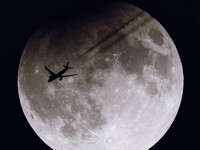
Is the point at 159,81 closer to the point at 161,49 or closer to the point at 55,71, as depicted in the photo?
the point at 161,49

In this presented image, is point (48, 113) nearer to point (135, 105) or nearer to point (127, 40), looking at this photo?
point (135, 105)

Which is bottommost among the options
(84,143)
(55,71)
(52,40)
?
(84,143)

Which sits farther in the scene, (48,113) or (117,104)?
(48,113)

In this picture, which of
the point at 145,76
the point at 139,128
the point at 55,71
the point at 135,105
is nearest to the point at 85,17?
the point at 55,71

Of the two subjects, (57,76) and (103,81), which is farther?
(57,76)

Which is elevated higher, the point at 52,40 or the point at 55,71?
the point at 52,40

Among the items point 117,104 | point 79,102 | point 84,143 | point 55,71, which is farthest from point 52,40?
point 84,143
